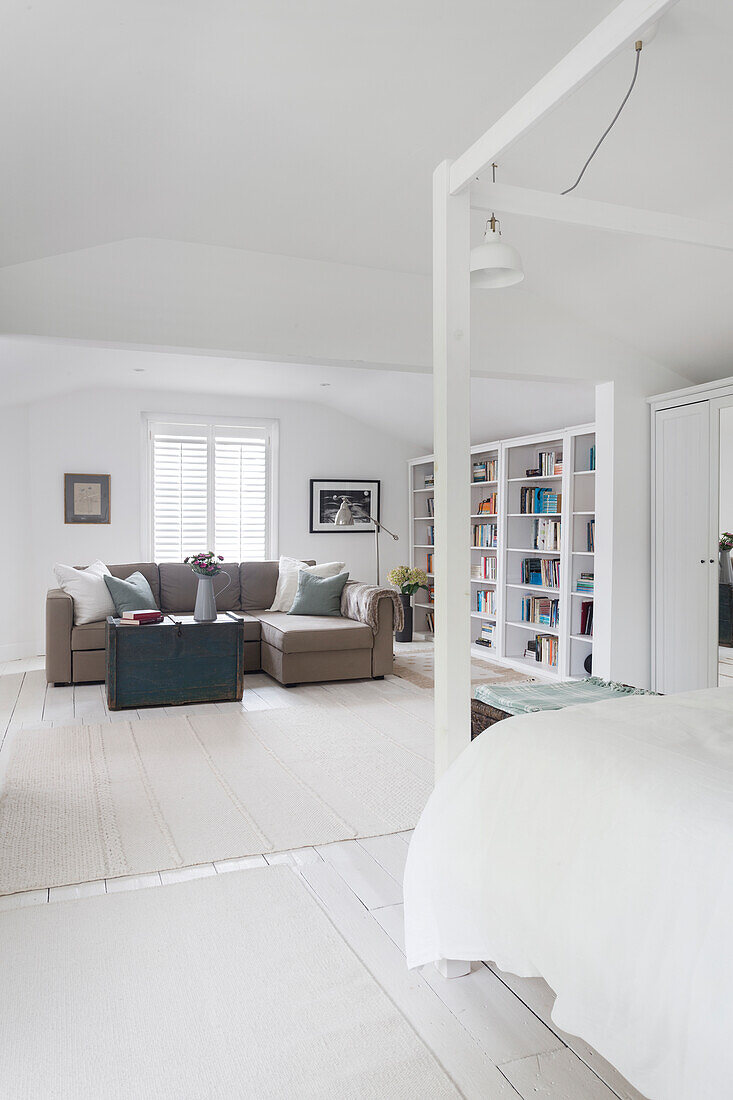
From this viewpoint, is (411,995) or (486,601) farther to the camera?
(486,601)

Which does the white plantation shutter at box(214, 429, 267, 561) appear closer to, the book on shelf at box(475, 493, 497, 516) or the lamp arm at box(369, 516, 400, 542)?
the lamp arm at box(369, 516, 400, 542)

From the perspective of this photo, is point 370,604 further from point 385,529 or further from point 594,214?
point 594,214

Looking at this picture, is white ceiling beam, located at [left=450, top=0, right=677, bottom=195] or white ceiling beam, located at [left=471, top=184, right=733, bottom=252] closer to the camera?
white ceiling beam, located at [left=450, top=0, right=677, bottom=195]

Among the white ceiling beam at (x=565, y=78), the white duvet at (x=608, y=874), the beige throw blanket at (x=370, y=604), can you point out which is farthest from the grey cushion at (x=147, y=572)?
the white ceiling beam at (x=565, y=78)

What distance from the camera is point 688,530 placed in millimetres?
4500

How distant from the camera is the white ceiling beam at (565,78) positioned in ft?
4.74

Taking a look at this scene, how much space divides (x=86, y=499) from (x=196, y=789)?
14.3 feet

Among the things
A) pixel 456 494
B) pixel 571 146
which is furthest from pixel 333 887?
pixel 571 146

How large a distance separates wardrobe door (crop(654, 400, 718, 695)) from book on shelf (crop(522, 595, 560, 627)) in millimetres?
1479

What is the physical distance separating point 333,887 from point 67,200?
2924 mm

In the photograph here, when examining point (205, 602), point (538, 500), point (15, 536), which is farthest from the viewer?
point (15, 536)

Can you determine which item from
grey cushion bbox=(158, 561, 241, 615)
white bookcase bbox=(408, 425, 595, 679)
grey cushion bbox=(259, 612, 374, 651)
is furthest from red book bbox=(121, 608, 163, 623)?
white bookcase bbox=(408, 425, 595, 679)

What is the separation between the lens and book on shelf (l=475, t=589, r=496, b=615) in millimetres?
7047

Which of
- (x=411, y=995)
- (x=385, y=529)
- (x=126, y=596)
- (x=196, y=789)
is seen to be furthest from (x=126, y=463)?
(x=411, y=995)
